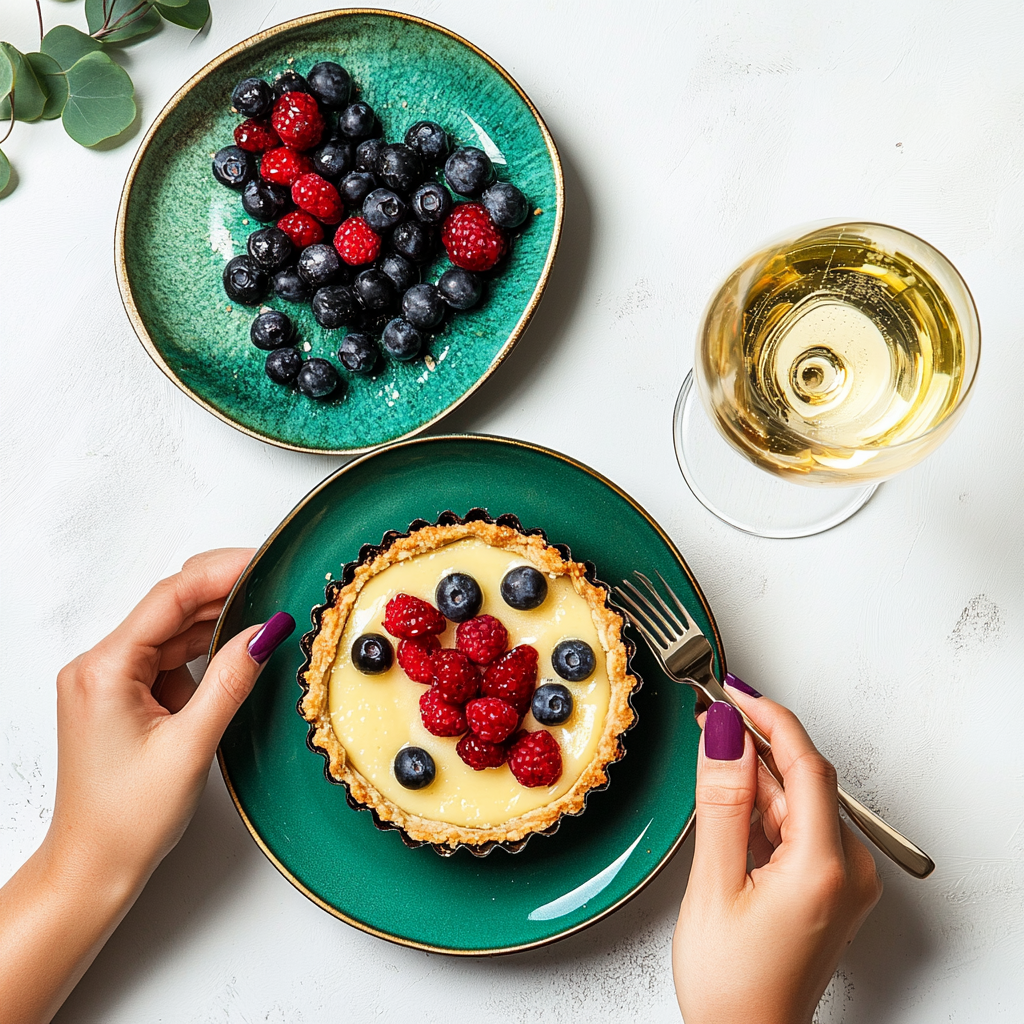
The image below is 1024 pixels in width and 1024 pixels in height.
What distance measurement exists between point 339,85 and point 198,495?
0.98m

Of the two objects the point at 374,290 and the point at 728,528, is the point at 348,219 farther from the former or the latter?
the point at 728,528

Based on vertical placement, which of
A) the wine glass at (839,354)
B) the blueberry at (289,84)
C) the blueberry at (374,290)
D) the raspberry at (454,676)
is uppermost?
the wine glass at (839,354)

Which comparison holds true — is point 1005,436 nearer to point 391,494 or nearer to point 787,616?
point 787,616

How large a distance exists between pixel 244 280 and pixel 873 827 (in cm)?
170

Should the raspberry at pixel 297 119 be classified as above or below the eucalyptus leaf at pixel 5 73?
above

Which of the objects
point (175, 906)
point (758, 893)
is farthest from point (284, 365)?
point (758, 893)

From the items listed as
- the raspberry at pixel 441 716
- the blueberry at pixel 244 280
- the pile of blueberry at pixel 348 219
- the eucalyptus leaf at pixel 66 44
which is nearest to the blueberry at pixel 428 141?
the pile of blueberry at pixel 348 219

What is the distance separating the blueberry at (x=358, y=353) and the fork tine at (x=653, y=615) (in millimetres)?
730

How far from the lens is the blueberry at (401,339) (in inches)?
73.4

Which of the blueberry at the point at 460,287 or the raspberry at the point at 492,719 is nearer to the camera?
the raspberry at the point at 492,719

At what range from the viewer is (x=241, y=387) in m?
1.98

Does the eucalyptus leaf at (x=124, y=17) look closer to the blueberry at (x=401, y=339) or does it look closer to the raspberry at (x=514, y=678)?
the blueberry at (x=401, y=339)

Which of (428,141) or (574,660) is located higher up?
(428,141)

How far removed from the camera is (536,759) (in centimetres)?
162
